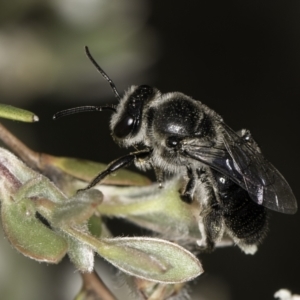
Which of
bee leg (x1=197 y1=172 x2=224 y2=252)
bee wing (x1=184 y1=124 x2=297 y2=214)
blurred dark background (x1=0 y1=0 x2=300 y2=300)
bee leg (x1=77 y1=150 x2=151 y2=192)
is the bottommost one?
blurred dark background (x1=0 y1=0 x2=300 y2=300)

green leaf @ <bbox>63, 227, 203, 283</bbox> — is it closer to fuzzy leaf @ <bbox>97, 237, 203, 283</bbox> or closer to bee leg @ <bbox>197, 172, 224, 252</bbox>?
fuzzy leaf @ <bbox>97, 237, 203, 283</bbox>

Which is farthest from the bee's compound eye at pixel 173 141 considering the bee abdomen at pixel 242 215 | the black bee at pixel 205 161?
the bee abdomen at pixel 242 215

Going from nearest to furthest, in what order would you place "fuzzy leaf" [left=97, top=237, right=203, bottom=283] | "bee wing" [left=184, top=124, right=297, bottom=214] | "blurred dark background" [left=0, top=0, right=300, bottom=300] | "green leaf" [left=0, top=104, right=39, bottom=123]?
"fuzzy leaf" [left=97, top=237, right=203, bottom=283] < "green leaf" [left=0, top=104, right=39, bottom=123] < "bee wing" [left=184, top=124, right=297, bottom=214] < "blurred dark background" [left=0, top=0, right=300, bottom=300]

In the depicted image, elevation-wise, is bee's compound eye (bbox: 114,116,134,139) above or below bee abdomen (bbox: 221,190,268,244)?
above

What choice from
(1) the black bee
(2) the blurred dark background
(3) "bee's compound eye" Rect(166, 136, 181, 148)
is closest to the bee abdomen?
(1) the black bee

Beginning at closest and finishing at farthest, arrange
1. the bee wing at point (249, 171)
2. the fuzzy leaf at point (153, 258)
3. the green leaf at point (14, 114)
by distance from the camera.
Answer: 1. the fuzzy leaf at point (153, 258)
2. the green leaf at point (14, 114)
3. the bee wing at point (249, 171)

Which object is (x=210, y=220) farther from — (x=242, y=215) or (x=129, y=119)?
(x=129, y=119)

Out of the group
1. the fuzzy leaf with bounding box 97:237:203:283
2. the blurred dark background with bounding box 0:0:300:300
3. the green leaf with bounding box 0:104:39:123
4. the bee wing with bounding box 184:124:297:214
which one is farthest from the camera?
the blurred dark background with bounding box 0:0:300:300

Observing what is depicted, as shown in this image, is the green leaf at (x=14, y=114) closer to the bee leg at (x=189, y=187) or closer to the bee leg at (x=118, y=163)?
the bee leg at (x=118, y=163)

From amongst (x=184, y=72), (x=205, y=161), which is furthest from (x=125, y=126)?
(x=184, y=72)
